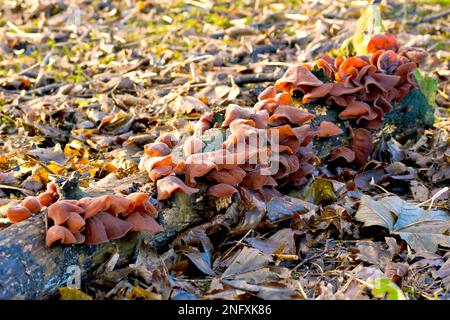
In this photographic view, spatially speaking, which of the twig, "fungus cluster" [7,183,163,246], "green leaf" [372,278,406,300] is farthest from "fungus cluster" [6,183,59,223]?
the twig

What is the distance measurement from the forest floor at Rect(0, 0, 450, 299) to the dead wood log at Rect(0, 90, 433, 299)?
83 mm

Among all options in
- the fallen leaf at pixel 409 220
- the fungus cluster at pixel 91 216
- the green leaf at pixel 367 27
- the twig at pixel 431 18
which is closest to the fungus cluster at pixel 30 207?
the fungus cluster at pixel 91 216

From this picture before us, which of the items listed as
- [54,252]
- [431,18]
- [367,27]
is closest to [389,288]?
[54,252]

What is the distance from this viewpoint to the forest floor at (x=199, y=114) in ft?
10.7

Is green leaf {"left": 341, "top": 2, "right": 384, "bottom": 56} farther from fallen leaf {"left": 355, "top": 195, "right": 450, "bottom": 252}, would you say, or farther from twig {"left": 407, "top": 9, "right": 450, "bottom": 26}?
twig {"left": 407, "top": 9, "right": 450, "bottom": 26}

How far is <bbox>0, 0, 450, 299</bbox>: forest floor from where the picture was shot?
327cm

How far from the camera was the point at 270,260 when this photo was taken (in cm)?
338

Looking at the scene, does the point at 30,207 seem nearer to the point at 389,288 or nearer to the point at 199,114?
the point at 389,288

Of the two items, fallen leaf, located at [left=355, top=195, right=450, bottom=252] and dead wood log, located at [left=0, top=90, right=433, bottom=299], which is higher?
dead wood log, located at [left=0, top=90, right=433, bottom=299]

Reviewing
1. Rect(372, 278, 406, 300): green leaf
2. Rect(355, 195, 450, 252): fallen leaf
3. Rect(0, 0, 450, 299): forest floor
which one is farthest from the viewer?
Rect(355, 195, 450, 252): fallen leaf

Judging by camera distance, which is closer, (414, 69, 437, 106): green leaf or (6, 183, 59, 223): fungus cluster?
(6, 183, 59, 223): fungus cluster

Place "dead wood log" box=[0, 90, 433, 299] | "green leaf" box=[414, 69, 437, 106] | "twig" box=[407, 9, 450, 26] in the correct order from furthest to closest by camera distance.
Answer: "twig" box=[407, 9, 450, 26], "green leaf" box=[414, 69, 437, 106], "dead wood log" box=[0, 90, 433, 299]

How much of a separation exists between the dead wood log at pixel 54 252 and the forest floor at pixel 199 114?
0.08m

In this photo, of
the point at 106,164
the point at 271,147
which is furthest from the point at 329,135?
the point at 106,164
